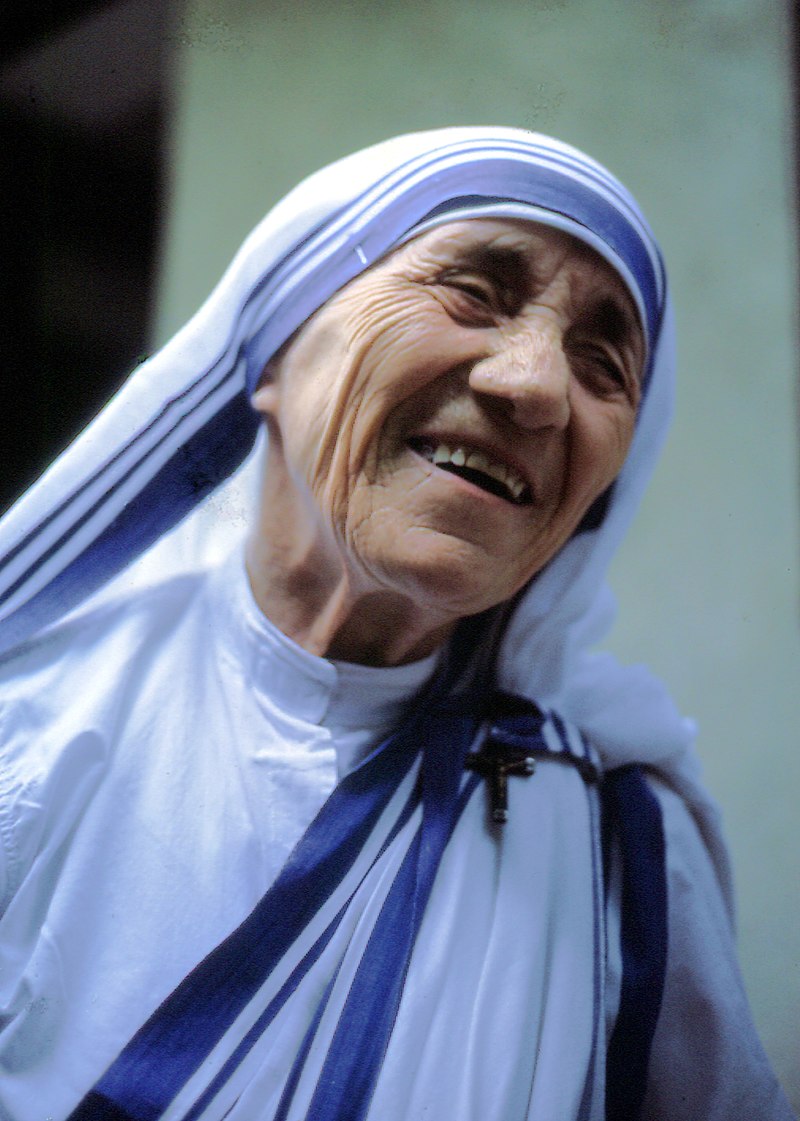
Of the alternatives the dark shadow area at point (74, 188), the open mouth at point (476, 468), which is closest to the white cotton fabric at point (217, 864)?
the open mouth at point (476, 468)

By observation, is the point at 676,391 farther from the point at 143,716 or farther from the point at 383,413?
the point at 143,716

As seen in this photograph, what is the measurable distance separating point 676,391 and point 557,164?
34 cm

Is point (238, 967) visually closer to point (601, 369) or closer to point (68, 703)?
point (68, 703)

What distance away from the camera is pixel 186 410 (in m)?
1.03

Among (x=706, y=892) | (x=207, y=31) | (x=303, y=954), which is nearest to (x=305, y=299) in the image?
(x=207, y=31)

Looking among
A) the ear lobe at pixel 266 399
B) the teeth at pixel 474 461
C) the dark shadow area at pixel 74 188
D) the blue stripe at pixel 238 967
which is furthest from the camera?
the dark shadow area at pixel 74 188

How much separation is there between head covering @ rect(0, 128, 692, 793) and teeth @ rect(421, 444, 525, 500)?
0.20m

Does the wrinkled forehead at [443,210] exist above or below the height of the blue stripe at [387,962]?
above

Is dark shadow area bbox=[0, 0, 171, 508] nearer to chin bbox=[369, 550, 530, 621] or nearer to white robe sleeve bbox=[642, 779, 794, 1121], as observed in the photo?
chin bbox=[369, 550, 530, 621]

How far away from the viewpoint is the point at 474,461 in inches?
38.5

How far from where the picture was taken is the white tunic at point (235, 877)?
902mm

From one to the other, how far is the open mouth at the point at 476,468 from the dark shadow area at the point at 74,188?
41 centimetres

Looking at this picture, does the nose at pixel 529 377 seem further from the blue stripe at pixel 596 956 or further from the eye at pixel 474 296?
the blue stripe at pixel 596 956

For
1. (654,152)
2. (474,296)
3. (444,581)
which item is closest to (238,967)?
(444,581)
